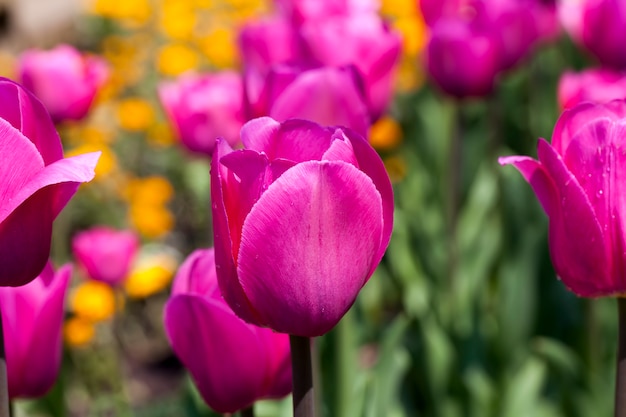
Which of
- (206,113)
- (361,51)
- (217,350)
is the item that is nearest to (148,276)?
(206,113)

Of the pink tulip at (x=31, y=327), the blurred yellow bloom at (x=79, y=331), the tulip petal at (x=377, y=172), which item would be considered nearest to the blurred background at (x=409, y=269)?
the blurred yellow bloom at (x=79, y=331)

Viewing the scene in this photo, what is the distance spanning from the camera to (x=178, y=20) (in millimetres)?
3723

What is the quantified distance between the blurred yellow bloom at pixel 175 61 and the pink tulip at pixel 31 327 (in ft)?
8.26

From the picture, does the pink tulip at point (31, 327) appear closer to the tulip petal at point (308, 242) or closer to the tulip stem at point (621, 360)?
the tulip petal at point (308, 242)

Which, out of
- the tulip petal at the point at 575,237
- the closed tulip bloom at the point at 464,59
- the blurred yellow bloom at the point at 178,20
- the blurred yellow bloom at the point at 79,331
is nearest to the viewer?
the tulip petal at the point at 575,237

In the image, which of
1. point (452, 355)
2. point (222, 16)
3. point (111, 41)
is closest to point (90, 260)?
point (452, 355)

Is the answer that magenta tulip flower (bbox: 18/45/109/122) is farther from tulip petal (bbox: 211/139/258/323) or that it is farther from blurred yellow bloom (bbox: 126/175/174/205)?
tulip petal (bbox: 211/139/258/323)

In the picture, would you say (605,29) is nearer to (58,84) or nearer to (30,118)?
(58,84)

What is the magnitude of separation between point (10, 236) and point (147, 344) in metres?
2.22

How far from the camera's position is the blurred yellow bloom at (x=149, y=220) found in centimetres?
260

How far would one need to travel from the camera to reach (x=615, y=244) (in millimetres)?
716

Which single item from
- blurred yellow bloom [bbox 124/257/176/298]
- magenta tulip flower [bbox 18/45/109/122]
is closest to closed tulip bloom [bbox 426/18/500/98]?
magenta tulip flower [bbox 18/45/109/122]

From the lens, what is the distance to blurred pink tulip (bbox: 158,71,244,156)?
168 cm

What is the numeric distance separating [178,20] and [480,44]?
2.01 m
